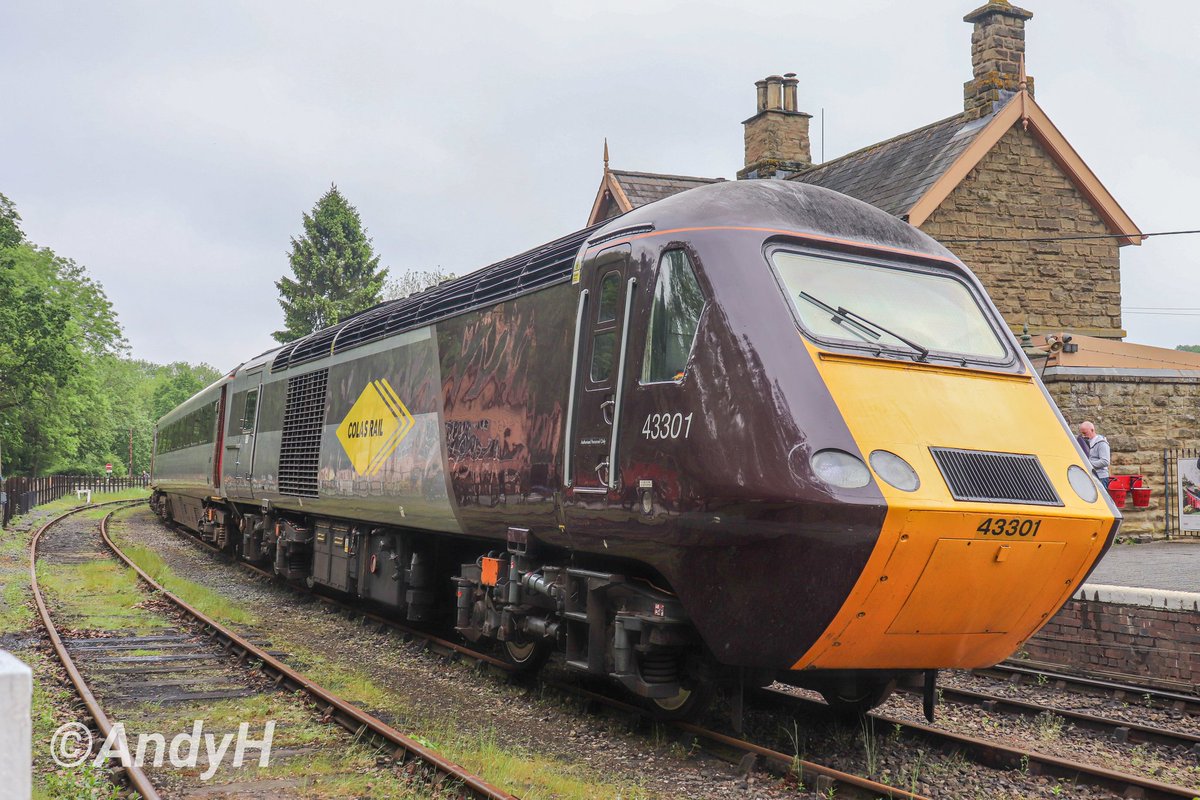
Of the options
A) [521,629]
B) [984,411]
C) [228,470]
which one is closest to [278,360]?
[228,470]

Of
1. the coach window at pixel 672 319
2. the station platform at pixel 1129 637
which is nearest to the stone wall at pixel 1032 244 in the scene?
the station platform at pixel 1129 637

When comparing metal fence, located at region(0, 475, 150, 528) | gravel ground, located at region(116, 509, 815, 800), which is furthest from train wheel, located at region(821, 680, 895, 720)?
metal fence, located at region(0, 475, 150, 528)

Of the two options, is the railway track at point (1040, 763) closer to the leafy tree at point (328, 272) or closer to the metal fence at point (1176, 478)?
the metal fence at point (1176, 478)

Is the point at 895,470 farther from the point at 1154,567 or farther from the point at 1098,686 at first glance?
the point at 1154,567

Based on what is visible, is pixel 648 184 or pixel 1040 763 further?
pixel 648 184

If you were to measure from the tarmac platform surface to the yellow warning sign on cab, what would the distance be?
6.56 meters

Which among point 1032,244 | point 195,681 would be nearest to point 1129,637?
point 195,681

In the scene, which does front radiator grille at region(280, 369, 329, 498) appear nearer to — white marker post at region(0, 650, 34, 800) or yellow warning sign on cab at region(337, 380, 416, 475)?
yellow warning sign on cab at region(337, 380, 416, 475)

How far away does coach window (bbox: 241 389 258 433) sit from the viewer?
51.6 feet

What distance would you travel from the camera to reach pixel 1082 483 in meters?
5.98

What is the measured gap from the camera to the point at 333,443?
1178 centimetres

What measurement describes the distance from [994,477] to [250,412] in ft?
41.1

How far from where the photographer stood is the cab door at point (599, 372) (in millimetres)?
6508

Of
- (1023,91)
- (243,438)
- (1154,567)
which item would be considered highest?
(1023,91)
